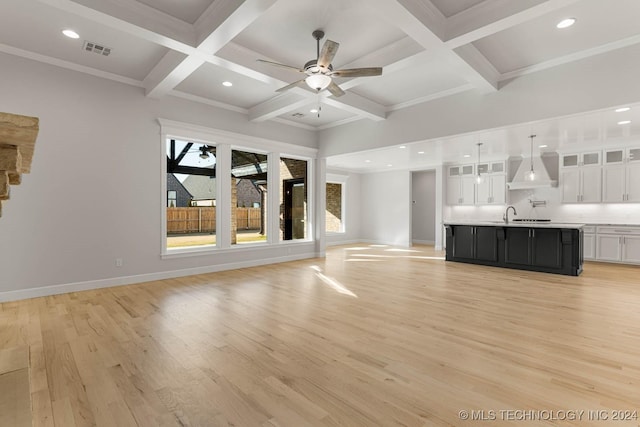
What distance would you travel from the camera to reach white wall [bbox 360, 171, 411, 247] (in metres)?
10.5

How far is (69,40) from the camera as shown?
12.4 feet

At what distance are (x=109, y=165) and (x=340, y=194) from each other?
7.61 m

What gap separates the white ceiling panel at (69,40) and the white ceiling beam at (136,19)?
0.57 meters

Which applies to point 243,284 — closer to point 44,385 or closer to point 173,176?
point 173,176

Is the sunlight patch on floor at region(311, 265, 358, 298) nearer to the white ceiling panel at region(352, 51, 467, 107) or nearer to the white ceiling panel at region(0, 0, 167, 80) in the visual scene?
the white ceiling panel at region(352, 51, 467, 107)

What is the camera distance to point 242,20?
9.82ft

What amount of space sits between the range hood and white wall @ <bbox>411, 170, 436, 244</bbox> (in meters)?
2.77

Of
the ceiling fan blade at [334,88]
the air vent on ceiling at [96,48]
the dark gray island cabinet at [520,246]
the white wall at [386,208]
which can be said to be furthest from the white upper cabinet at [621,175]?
the air vent on ceiling at [96,48]

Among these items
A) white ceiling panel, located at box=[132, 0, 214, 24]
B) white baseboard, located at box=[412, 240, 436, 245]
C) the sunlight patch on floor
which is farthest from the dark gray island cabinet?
white ceiling panel, located at box=[132, 0, 214, 24]

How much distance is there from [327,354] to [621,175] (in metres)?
8.55

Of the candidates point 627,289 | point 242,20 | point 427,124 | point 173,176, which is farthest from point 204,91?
point 627,289

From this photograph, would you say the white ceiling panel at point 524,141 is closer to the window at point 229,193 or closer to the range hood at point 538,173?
the range hood at point 538,173

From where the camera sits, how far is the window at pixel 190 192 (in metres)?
5.80

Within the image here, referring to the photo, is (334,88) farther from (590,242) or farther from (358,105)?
(590,242)
